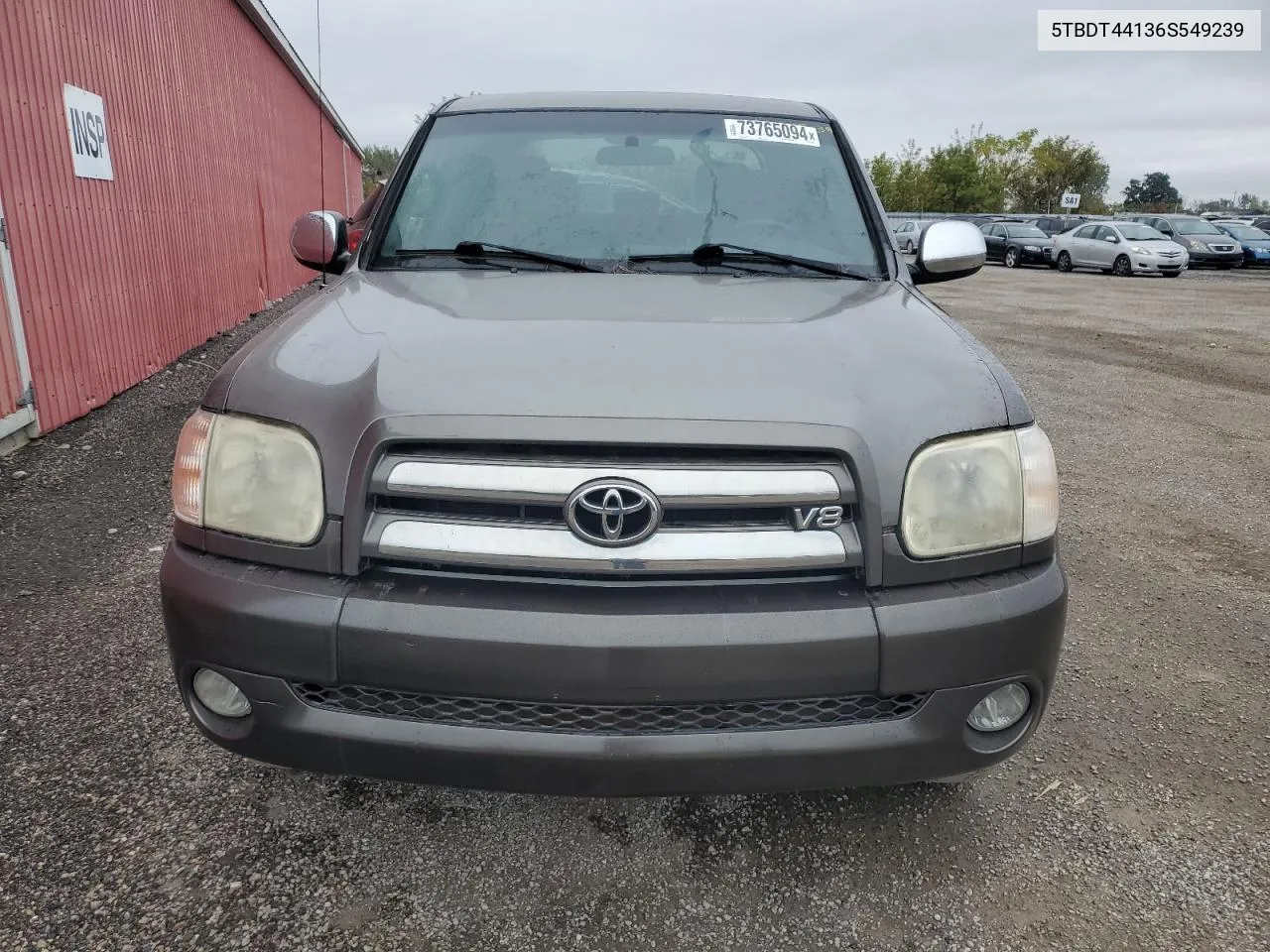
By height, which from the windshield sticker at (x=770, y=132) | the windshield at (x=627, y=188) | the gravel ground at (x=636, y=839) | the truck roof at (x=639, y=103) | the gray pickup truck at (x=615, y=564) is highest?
the truck roof at (x=639, y=103)

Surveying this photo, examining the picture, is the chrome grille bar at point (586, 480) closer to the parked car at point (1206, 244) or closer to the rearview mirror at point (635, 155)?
the rearview mirror at point (635, 155)

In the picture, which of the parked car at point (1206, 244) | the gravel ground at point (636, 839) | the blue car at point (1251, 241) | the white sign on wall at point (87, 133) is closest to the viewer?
the gravel ground at point (636, 839)

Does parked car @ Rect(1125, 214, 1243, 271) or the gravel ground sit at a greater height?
parked car @ Rect(1125, 214, 1243, 271)

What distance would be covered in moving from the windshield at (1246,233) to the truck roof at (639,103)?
30394 mm

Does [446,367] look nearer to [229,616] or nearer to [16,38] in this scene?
[229,616]

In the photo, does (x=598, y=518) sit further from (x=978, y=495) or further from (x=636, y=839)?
(x=636, y=839)

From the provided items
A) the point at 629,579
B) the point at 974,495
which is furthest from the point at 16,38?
the point at 974,495

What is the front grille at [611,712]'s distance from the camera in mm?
1662

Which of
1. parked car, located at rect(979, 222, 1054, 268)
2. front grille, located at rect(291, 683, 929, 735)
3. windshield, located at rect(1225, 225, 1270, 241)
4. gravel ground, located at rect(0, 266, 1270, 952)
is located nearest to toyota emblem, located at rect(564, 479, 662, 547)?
front grille, located at rect(291, 683, 929, 735)

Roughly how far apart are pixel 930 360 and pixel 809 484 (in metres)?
0.48

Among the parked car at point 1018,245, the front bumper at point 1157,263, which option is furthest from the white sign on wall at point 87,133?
the parked car at point 1018,245

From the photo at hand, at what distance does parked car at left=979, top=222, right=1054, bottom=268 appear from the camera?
2661 centimetres

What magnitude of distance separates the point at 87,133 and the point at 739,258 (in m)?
5.85

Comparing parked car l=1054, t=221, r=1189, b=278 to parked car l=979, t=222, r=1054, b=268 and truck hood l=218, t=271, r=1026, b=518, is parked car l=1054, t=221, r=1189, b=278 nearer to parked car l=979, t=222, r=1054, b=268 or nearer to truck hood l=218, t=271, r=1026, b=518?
parked car l=979, t=222, r=1054, b=268
